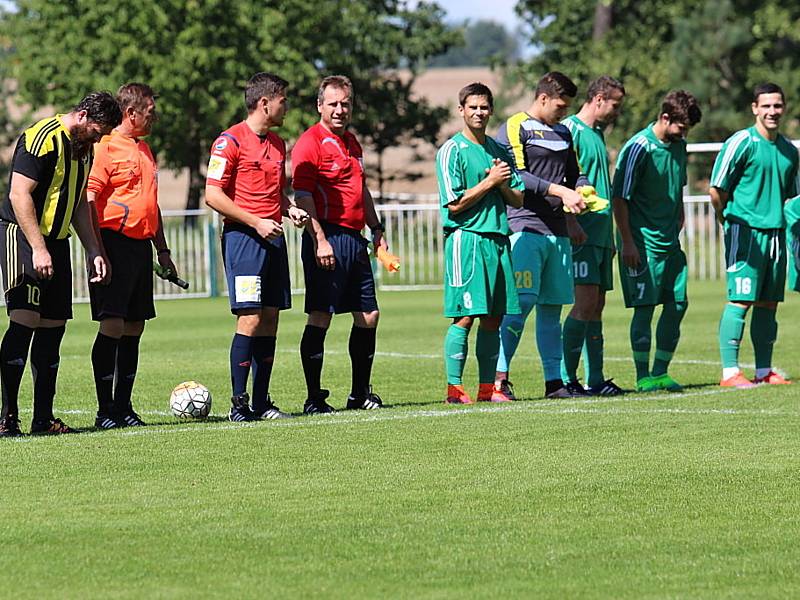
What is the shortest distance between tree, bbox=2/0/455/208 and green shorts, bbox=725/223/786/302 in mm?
30728

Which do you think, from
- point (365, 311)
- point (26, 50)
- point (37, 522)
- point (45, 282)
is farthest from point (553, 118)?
point (26, 50)

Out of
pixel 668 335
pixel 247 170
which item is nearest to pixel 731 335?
pixel 668 335

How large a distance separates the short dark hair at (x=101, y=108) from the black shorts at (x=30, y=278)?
0.75 m

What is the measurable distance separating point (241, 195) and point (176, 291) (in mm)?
19262

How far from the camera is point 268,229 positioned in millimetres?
10031

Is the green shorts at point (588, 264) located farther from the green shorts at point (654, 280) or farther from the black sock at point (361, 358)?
the black sock at point (361, 358)

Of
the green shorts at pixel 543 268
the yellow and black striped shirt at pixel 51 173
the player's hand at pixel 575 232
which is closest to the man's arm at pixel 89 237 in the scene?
the yellow and black striped shirt at pixel 51 173

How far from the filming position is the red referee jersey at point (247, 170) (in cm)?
1022

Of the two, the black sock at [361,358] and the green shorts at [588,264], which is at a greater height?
the green shorts at [588,264]

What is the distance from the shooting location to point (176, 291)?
96.1 feet

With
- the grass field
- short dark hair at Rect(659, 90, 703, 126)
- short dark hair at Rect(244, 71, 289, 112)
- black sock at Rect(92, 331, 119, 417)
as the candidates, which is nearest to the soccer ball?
the grass field

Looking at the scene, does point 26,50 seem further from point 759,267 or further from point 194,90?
point 759,267

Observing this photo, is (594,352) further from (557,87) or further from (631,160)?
(557,87)

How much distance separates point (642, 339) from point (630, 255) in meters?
0.75
